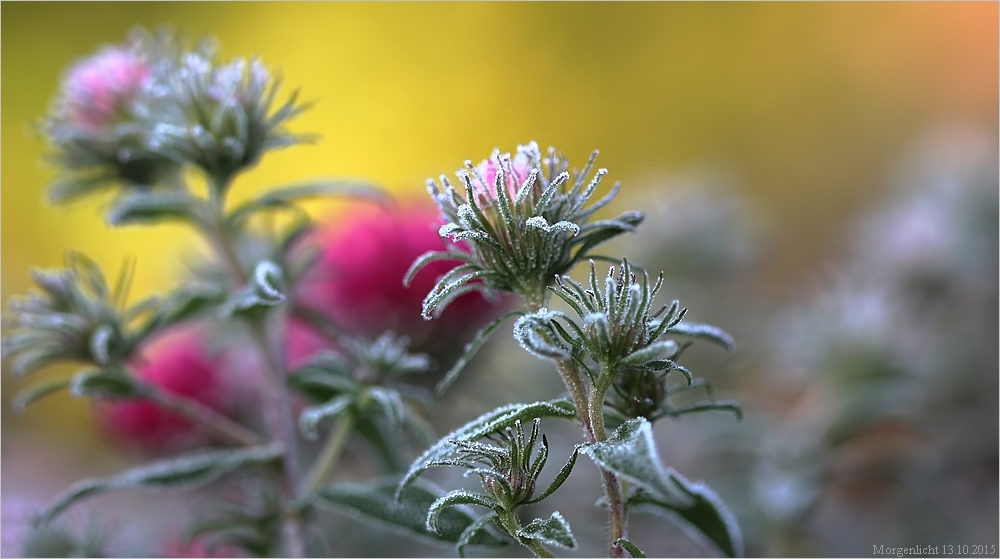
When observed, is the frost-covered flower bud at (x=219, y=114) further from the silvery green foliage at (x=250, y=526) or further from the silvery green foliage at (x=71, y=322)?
the silvery green foliage at (x=250, y=526)

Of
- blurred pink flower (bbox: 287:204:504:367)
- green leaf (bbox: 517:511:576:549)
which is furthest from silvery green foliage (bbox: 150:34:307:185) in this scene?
green leaf (bbox: 517:511:576:549)

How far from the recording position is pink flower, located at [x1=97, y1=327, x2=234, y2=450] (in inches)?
33.7

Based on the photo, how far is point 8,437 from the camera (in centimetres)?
128

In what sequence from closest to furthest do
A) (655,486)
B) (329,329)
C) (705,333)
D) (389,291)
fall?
(655,486) → (705,333) → (329,329) → (389,291)

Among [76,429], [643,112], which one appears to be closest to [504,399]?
[76,429]

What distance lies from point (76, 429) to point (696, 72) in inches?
59.3

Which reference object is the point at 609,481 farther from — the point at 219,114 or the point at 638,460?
the point at 219,114

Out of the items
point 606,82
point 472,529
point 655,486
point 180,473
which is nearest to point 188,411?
point 180,473

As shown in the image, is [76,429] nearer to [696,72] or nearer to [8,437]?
[8,437]

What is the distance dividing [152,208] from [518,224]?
325 millimetres

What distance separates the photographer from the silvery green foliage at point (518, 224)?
423mm

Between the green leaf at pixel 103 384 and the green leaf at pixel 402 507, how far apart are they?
0.50ft

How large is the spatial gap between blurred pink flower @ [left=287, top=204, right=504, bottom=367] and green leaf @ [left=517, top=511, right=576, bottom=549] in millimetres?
408

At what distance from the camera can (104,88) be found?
→ 66 cm
